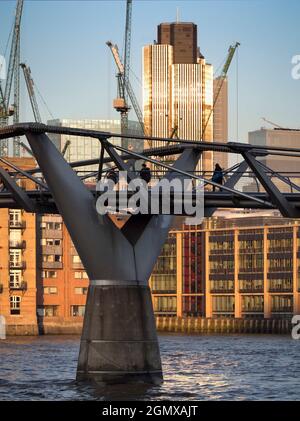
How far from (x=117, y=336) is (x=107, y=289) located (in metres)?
2.38

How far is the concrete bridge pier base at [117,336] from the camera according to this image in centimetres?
7788

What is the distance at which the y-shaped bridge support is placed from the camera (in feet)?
253

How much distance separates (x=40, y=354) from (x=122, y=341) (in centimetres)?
5526

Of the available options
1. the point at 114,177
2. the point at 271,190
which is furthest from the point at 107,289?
the point at 271,190

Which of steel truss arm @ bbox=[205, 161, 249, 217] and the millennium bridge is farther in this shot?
steel truss arm @ bbox=[205, 161, 249, 217]

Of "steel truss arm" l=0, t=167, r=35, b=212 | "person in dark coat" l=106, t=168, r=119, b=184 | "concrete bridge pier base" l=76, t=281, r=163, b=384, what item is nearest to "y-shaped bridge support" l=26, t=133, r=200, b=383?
"concrete bridge pier base" l=76, t=281, r=163, b=384

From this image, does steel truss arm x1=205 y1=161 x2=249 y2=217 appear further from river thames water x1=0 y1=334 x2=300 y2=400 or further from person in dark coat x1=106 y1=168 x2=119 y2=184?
river thames water x1=0 y1=334 x2=300 y2=400

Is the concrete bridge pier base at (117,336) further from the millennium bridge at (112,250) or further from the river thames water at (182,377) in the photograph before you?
the river thames water at (182,377)

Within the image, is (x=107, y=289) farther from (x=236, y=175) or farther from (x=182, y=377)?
(x=182, y=377)

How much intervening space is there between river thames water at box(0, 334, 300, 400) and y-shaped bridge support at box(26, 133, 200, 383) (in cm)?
158

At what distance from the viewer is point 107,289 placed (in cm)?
7850

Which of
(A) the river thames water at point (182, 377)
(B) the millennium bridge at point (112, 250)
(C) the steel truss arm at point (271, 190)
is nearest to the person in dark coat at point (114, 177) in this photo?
(B) the millennium bridge at point (112, 250)
